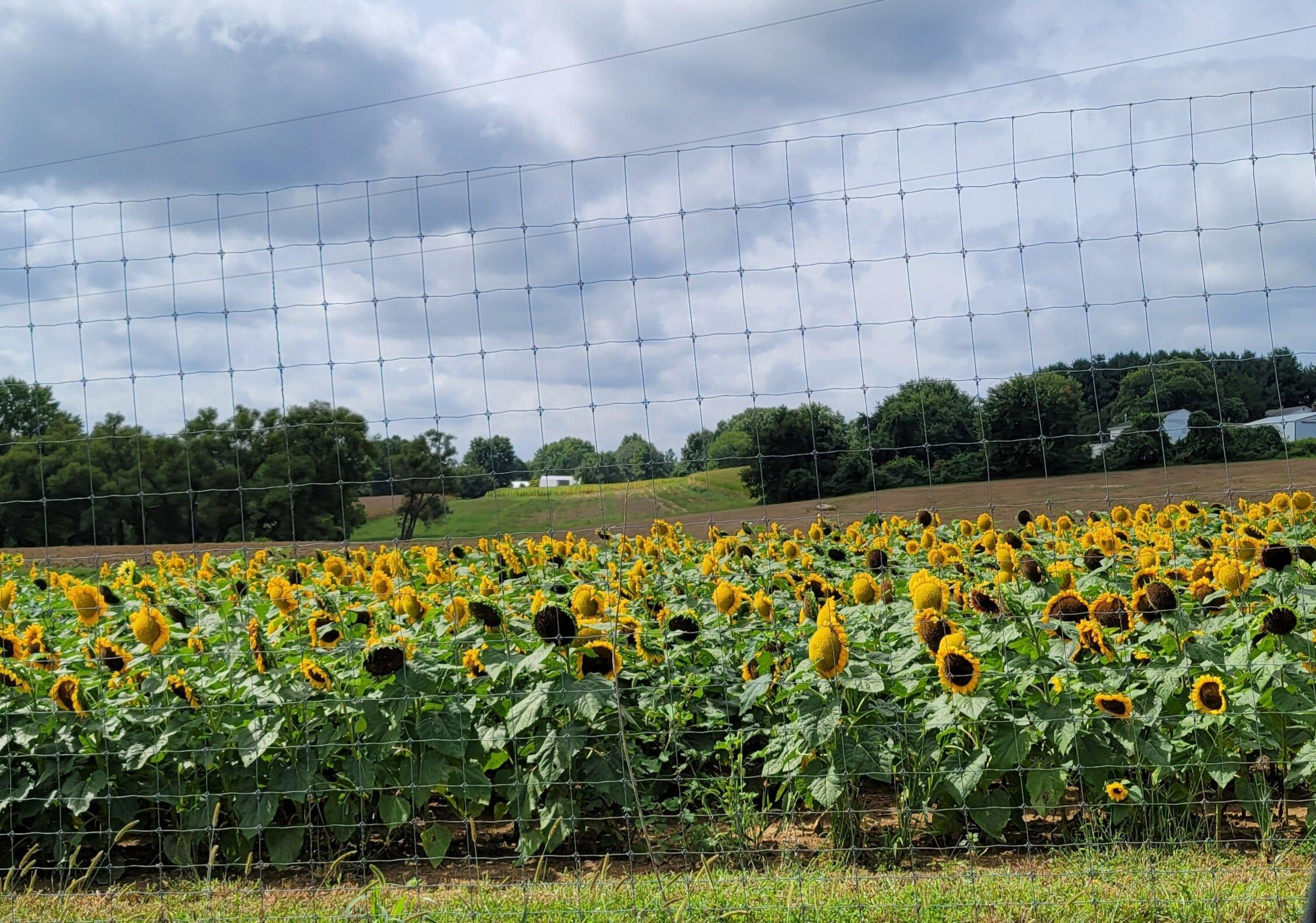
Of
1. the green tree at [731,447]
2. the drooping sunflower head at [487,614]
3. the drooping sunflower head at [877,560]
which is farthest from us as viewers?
the drooping sunflower head at [877,560]

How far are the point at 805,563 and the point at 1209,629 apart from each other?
2.07 m

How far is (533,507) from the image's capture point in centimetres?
468

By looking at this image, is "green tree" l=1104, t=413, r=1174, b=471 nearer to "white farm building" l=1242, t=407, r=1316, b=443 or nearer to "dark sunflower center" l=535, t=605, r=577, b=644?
"white farm building" l=1242, t=407, r=1316, b=443

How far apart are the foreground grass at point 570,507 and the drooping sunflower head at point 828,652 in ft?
3.13

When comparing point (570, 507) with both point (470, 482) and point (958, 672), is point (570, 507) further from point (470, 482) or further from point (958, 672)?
point (958, 672)

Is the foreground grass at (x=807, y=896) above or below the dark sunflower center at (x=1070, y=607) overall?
below

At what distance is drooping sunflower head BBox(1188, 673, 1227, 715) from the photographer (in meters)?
3.79

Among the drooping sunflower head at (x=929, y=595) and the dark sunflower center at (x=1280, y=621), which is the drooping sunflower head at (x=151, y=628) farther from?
the dark sunflower center at (x=1280, y=621)

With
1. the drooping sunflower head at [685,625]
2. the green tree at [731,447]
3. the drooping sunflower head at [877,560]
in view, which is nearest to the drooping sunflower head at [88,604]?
the drooping sunflower head at [685,625]

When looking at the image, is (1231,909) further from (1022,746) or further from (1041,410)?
(1041,410)

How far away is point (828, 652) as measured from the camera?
3750 millimetres

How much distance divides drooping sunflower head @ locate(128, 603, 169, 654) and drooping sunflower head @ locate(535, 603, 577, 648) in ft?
4.76

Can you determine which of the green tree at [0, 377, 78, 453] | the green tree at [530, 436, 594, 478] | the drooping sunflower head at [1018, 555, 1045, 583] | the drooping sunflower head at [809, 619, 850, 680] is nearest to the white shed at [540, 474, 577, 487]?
the green tree at [530, 436, 594, 478]

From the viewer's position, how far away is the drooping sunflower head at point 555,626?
13.1ft
